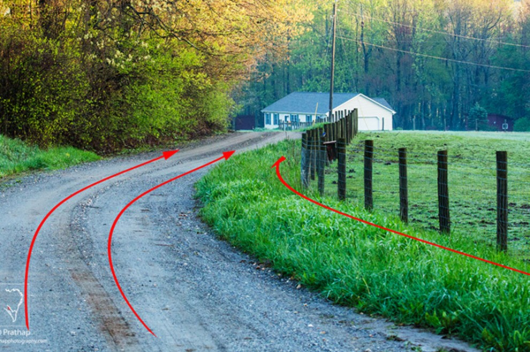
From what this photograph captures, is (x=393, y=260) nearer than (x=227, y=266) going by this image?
Yes

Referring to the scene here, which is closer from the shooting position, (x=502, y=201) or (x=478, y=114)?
(x=502, y=201)

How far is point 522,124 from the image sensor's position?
73.4 m

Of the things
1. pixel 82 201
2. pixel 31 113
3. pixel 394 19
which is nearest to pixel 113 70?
pixel 31 113

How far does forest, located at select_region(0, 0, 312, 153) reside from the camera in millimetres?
22469

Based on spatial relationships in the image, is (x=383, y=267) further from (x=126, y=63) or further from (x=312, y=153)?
(x=126, y=63)

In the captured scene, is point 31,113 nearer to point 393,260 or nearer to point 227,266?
point 227,266

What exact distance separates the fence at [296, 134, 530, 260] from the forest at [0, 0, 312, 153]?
307 inches

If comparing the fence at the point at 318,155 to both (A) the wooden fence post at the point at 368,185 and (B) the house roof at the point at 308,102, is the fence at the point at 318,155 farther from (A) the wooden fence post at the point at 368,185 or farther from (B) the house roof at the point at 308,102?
(B) the house roof at the point at 308,102

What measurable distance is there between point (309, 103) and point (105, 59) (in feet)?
177

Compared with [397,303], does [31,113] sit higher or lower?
higher

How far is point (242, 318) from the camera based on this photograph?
22.3 feet

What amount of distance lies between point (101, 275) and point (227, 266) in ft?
5.71
